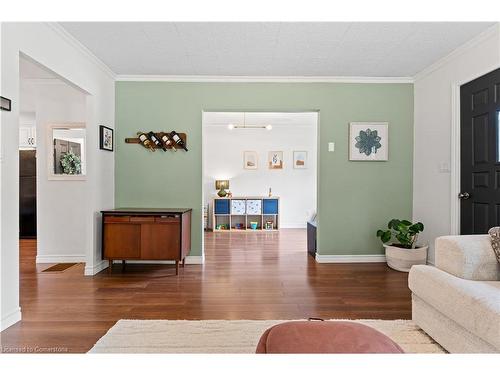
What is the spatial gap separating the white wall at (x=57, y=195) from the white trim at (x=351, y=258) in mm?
3101

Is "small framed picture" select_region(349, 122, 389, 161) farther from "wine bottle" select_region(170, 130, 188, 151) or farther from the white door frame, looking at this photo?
"wine bottle" select_region(170, 130, 188, 151)

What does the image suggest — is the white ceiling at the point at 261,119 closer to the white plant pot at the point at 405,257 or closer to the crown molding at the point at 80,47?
the crown molding at the point at 80,47

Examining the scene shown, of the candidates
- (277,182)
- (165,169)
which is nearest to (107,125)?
(165,169)

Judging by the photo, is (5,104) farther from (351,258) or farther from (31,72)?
(351,258)

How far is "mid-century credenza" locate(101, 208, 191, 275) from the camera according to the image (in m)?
3.59

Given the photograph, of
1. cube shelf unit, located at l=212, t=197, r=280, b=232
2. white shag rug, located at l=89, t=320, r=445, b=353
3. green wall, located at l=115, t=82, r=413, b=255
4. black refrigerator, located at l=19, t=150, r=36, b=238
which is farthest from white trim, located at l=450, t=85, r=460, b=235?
black refrigerator, located at l=19, t=150, r=36, b=238

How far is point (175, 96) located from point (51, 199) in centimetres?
210

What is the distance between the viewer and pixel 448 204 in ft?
11.7

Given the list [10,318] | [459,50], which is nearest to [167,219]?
[10,318]

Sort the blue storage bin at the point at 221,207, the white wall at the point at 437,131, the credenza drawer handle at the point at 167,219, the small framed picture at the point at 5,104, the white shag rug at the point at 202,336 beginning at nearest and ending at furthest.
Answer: the white shag rug at the point at 202,336, the small framed picture at the point at 5,104, the white wall at the point at 437,131, the credenza drawer handle at the point at 167,219, the blue storage bin at the point at 221,207

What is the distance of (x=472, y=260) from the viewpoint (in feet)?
6.51

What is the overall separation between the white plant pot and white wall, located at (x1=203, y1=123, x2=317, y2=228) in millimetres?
3847

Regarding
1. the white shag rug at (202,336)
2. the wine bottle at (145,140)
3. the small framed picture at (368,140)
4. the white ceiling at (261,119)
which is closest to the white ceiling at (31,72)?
the wine bottle at (145,140)

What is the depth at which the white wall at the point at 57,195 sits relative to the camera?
4.20 m
